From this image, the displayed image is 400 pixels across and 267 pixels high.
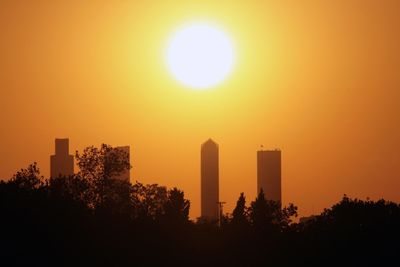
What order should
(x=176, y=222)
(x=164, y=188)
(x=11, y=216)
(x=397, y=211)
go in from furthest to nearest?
(x=397, y=211), (x=164, y=188), (x=176, y=222), (x=11, y=216)

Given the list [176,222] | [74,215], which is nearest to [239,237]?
[176,222]

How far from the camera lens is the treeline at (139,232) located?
443 ft

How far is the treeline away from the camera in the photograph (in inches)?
5320

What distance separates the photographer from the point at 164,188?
591 feet

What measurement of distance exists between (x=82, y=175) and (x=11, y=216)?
30.6 meters

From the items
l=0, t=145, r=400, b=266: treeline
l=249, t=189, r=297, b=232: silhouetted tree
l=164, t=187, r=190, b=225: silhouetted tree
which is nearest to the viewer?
l=0, t=145, r=400, b=266: treeline

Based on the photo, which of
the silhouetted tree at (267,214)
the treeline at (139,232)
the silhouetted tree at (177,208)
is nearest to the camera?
the treeline at (139,232)

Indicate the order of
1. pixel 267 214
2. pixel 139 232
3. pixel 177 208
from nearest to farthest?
pixel 139 232
pixel 177 208
pixel 267 214

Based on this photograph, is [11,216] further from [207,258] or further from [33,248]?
[207,258]

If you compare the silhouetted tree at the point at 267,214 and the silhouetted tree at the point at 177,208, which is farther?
the silhouetted tree at the point at 267,214

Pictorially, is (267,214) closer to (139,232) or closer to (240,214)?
(240,214)

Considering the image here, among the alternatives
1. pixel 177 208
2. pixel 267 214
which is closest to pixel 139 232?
pixel 177 208

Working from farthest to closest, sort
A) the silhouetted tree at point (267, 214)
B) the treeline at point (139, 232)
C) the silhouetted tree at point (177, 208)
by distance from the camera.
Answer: the silhouetted tree at point (267, 214) < the silhouetted tree at point (177, 208) < the treeline at point (139, 232)

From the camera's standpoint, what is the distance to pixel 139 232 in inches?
5650
